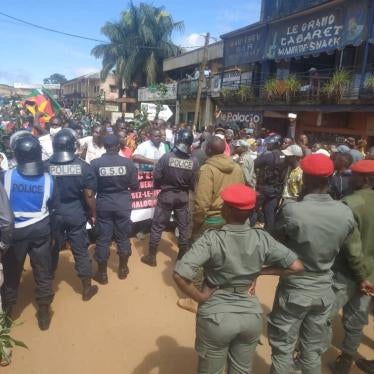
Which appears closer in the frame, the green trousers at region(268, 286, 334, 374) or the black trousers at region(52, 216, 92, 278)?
the green trousers at region(268, 286, 334, 374)

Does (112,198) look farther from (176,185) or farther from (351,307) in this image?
(351,307)

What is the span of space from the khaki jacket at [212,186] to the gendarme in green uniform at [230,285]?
1.55 metres

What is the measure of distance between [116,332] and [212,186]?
70.9 inches

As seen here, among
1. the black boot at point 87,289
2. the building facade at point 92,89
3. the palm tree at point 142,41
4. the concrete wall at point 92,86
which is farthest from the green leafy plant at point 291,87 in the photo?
the concrete wall at point 92,86

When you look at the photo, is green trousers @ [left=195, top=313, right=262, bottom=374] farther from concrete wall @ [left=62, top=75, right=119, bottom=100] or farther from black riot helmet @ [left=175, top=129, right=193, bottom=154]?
concrete wall @ [left=62, top=75, right=119, bottom=100]

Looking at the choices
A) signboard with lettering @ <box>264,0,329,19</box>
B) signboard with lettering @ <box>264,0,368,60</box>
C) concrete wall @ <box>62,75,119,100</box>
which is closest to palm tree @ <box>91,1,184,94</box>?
concrete wall @ <box>62,75,119,100</box>

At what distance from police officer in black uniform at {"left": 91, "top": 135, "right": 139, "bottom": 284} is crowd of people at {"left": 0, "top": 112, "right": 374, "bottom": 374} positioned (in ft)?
0.04

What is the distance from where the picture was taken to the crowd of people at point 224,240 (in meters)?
2.33

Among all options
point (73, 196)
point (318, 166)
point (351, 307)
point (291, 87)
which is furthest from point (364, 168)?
point (291, 87)

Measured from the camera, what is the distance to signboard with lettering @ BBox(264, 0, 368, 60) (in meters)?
12.1

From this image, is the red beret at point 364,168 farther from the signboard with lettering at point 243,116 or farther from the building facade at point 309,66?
the signboard with lettering at point 243,116

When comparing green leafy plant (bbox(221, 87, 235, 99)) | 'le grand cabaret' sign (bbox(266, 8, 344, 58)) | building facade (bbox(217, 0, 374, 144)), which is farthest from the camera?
green leafy plant (bbox(221, 87, 235, 99))

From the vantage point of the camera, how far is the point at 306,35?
13953 mm

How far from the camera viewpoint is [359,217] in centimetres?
302
